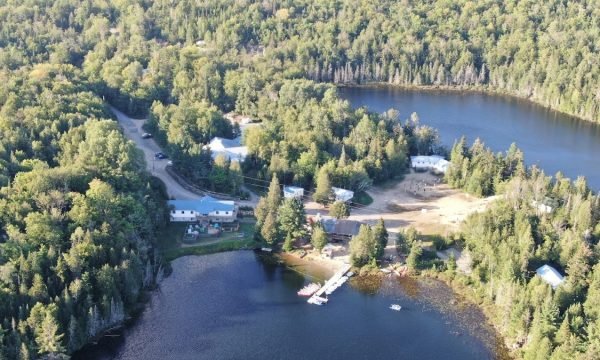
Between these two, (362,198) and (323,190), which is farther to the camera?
(362,198)

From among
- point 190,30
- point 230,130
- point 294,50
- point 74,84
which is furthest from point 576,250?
point 190,30

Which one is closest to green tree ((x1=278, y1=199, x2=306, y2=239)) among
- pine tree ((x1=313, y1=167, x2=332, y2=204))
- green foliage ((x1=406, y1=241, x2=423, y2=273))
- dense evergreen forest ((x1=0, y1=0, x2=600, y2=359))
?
dense evergreen forest ((x1=0, y1=0, x2=600, y2=359))

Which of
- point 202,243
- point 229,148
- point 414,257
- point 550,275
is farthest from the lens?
point 229,148

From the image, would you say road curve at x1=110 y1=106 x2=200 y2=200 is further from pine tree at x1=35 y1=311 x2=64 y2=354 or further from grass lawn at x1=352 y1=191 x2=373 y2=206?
pine tree at x1=35 y1=311 x2=64 y2=354

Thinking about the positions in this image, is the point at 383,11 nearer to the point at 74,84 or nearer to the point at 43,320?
the point at 74,84

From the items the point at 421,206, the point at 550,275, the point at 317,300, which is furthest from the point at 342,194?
the point at 550,275

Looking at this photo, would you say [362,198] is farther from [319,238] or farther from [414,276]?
[414,276]
